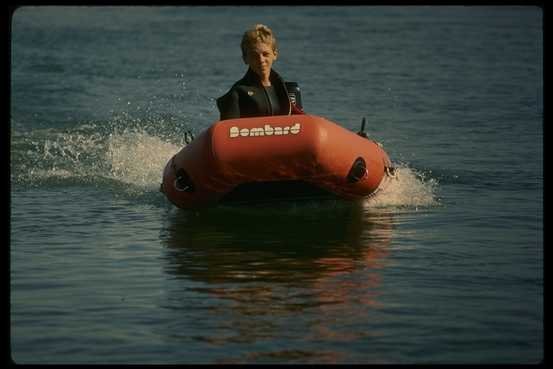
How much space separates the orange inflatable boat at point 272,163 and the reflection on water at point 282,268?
0.28 metres

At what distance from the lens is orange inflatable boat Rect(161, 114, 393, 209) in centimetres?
931

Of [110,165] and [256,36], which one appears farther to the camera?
[110,165]

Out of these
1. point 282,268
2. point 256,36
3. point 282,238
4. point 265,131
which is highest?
point 256,36

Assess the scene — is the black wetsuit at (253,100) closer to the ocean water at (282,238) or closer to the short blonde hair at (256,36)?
the short blonde hair at (256,36)

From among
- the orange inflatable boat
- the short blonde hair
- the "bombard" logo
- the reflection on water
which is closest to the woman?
the short blonde hair

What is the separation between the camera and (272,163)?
30.7 feet

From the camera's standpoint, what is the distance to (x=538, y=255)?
9023 mm

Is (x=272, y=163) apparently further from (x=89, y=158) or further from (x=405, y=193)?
(x=89, y=158)

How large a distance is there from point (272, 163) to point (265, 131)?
246mm

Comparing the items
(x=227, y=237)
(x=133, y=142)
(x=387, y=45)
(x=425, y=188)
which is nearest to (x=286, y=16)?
(x=387, y=45)

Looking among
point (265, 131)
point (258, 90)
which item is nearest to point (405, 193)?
point (258, 90)

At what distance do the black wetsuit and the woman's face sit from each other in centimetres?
7

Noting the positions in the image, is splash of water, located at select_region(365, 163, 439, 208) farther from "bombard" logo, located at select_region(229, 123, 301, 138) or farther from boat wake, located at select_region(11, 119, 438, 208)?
"bombard" logo, located at select_region(229, 123, 301, 138)

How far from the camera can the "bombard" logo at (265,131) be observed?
9305 millimetres
